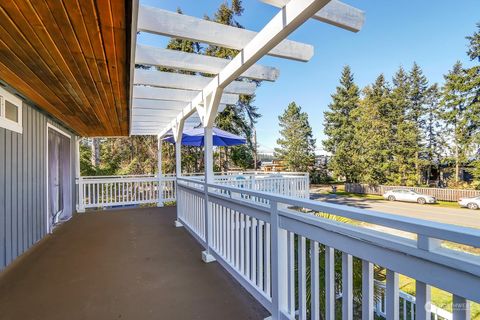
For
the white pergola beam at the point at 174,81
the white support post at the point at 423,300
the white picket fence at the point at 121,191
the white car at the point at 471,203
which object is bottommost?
the white car at the point at 471,203

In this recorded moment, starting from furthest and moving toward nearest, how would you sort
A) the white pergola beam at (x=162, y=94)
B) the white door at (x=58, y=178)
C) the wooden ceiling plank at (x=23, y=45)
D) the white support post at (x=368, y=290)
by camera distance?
the white door at (x=58, y=178), the white pergola beam at (x=162, y=94), the wooden ceiling plank at (x=23, y=45), the white support post at (x=368, y=290)

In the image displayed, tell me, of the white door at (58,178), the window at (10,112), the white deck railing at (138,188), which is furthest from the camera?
the white deck railing at (138,188)

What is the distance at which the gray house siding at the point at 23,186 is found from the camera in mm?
3133

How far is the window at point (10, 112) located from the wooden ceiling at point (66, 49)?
0.19m

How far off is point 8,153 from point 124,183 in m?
4.54

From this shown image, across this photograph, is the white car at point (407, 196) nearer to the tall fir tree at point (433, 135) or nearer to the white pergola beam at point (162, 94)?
the tall fir tree at point (433, 135)

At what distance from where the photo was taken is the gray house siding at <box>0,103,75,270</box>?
3133 mm

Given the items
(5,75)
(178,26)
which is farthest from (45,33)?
(5,75)

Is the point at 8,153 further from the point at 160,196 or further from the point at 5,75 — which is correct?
the point at 160,196

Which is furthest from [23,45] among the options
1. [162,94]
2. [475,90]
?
[475,90]

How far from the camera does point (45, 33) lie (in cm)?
176

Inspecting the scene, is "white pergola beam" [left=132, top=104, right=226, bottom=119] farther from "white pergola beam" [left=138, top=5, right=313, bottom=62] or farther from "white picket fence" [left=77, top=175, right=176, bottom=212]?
"white picket fence" [left=77, top=175, right=176, bottom=212]

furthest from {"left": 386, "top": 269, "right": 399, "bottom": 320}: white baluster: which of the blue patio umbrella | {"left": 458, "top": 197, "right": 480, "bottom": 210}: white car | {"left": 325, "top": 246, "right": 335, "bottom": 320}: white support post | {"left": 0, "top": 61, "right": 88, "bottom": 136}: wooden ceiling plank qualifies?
{"left": 458, "top": 197, "right": 480, "bottom": 210}: white car

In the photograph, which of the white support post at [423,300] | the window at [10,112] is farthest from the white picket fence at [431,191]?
the window at [10,112]
